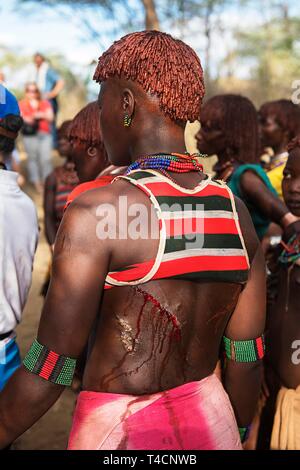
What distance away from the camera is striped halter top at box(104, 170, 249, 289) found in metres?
1.67

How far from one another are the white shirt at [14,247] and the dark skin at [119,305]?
85cm

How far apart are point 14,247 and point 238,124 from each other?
186cm

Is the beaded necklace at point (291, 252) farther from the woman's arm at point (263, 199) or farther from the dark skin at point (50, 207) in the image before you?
the dark skin at point (50, 207)

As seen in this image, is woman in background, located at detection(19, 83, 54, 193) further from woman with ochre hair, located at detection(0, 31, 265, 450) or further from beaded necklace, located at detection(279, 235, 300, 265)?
woman with ochre hair, located at detection(0, 31, 265, 450)

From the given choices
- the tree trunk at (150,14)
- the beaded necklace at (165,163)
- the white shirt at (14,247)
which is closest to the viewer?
the beaded necklace at (165,163)

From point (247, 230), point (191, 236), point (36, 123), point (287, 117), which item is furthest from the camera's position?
point (36, 123)

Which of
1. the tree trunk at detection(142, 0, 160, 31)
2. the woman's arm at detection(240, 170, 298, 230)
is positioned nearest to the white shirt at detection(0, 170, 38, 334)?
the woman's arm at detection(240, 170, 298, 230)

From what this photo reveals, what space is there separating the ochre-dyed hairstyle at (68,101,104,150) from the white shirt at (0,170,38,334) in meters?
0.69

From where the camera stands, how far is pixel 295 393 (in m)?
2.92

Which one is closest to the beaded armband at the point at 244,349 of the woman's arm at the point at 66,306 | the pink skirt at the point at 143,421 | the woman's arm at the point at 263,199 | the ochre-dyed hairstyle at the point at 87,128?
the pink skirt at the point at 143,421

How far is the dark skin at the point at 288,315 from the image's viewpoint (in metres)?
2.92

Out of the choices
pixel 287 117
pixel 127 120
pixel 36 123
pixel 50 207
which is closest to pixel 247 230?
pixel 127 120

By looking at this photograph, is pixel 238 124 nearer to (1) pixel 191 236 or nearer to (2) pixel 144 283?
(1) pixel 191 236

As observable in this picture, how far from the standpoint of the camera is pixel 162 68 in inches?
70.2
